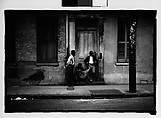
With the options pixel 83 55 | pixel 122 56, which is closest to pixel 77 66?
pixel 83 55

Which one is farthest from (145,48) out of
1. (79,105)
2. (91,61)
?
(79,105)

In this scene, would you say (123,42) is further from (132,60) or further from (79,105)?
(79,105)

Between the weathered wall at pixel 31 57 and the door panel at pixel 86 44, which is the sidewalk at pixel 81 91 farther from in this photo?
the door panel at pixel 86 44

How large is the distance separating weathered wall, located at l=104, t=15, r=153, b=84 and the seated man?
0.48 ft

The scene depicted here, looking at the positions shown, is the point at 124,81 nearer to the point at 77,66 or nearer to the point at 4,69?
the point at 77,66

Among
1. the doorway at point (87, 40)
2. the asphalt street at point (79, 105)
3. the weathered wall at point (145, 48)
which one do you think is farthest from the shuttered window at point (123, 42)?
the asphalt street at point (79, 105)

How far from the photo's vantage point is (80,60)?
6.30 m

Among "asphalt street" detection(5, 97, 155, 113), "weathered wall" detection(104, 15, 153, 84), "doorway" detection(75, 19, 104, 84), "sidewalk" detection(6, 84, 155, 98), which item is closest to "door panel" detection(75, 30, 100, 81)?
"doorway" detection(75, 19, 104, 84)

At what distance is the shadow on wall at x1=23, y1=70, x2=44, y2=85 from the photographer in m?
6.30

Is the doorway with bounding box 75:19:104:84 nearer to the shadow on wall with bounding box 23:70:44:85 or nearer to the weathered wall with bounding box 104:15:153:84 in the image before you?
the weathered wall with bounding box 104:15:153:84

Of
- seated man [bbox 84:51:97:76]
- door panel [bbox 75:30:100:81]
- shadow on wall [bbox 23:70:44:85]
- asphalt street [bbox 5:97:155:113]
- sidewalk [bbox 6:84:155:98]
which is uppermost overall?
door panel [bbox 75:30:100:81]

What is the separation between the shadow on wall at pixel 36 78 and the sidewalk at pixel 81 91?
0.06 meters

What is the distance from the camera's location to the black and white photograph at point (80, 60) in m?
6.20

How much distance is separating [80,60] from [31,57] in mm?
626
